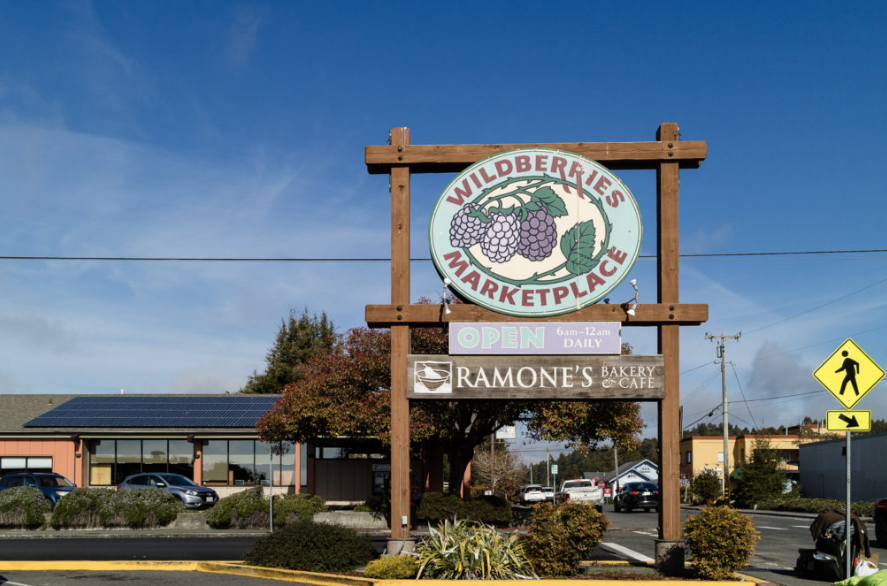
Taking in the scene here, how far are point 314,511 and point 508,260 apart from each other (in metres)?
13.9

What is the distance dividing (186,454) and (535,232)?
26530 mm

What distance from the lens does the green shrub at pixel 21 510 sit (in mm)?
24688

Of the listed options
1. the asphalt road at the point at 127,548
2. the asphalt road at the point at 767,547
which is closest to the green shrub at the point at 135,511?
the asphalt road at the point at 127,548

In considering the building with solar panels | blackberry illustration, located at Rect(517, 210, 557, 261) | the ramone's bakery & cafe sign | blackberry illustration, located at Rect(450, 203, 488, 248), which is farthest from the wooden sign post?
the building with solar panels

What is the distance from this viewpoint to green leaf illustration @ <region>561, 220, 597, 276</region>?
14398 mm

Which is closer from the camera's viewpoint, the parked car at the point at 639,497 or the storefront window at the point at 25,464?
the storefront window at the point at 25,464

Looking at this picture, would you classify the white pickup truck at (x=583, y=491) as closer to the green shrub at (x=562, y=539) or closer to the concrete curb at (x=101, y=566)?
the concrete curb at (x=101, y=566)

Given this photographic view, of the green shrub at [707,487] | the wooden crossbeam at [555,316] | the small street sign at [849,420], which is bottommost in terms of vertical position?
the green shrub at [707,487]

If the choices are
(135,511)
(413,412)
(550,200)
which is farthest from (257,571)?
(135,511)

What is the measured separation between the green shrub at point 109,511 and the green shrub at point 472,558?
1455 cm

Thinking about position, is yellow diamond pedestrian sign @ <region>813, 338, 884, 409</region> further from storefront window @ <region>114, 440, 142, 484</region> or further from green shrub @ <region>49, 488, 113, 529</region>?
storefront window @ <region>114, 440, 142, 484</region>

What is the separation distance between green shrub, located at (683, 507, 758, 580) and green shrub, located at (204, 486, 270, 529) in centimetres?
1515

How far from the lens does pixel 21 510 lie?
24.8m

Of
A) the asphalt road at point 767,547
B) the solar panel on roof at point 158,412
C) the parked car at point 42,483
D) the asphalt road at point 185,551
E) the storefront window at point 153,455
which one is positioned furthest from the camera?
the storefront window at point 153,455
